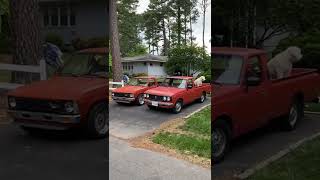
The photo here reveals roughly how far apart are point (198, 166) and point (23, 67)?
1.12 meters

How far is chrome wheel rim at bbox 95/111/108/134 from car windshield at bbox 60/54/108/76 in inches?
8.9

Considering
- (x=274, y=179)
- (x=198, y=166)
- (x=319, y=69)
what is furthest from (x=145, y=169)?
(x=319, y=69)

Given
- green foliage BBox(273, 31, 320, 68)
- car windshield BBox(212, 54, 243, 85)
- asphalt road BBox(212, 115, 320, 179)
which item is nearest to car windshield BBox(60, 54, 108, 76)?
car windshield BBox(212, 54, 243, 85)

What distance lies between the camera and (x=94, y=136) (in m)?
2.65

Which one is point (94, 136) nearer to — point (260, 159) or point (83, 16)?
point (83, 16)

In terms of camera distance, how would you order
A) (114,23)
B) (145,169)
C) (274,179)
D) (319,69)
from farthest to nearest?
1. (274,179)
2. (319,69)
3. (145,169)
4. (114,23)

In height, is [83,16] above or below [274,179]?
above

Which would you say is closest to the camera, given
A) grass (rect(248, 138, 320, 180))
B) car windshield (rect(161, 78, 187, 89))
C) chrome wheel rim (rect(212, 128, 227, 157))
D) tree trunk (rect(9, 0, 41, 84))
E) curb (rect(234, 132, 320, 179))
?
car windshield (rect(161, 78, 187, 89))

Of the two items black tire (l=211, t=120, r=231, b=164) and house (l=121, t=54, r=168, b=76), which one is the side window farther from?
house (l=121, t=54, r=168, b=76)

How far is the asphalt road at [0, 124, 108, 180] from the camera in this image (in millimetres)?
2752

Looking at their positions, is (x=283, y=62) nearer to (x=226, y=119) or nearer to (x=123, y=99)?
(x=226, y=119)

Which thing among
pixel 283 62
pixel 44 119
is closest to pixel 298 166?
pixel 283 62

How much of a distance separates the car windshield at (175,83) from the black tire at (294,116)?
814 mm

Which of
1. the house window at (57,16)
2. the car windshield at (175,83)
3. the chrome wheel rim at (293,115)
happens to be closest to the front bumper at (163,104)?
the car windshield at (175,83)
